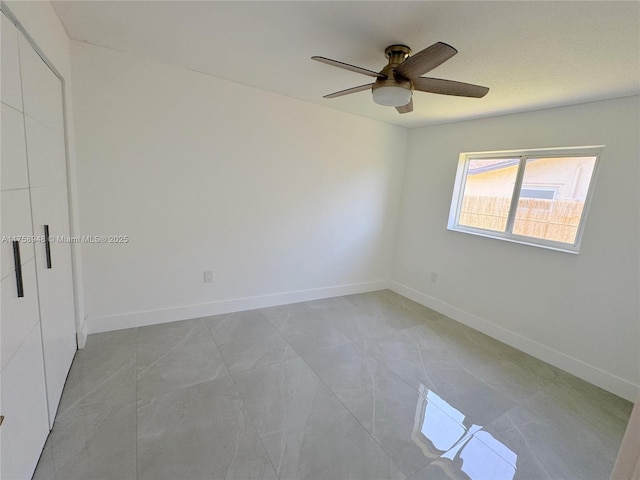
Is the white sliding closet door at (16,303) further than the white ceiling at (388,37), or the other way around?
the white ceiling at (388,37)

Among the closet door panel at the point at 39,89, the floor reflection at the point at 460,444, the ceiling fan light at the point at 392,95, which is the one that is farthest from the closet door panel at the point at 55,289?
the floor reflection at the point at 460,444

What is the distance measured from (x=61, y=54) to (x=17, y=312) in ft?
5.61

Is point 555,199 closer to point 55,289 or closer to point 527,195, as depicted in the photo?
point 527,195

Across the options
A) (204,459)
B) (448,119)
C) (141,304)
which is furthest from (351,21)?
(141,304)

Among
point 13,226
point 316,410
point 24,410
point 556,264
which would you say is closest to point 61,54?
point 13,226

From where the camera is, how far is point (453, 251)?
11.0 feet

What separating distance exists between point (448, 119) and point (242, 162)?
7.69 ft

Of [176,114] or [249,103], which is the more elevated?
[249,103]

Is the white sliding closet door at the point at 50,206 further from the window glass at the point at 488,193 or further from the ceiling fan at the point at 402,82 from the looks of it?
the window glass at the point at 488,193

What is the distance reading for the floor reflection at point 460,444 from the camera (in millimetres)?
1505

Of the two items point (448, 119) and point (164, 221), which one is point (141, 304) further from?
point (448, 119)

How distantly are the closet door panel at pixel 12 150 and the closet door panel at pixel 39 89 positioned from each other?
0.54 ft

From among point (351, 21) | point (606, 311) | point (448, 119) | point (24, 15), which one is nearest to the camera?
point (24, 15)

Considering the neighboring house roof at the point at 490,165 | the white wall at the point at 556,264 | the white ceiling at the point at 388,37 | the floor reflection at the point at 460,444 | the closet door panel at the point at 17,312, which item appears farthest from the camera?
the neighboring house roof at the point at 490,165
